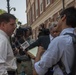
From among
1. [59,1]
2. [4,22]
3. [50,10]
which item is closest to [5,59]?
[4,22]

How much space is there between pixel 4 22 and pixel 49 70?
4.19 ft

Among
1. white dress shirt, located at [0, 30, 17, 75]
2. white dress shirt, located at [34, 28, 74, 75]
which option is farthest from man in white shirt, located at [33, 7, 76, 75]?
white dress shirt, located at [0, 30, 17, 75]

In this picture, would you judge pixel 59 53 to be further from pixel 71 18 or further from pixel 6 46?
pixel 6 46

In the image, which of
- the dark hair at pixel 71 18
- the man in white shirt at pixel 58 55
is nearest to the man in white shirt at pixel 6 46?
the man in white shirt at pixel 58 55

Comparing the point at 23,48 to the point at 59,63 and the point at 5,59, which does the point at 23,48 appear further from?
the point at 59,63

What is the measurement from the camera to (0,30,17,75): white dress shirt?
3.68 meters

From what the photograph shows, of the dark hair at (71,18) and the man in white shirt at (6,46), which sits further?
the man in white shirt at (6,46)

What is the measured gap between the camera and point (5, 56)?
380 centimetres

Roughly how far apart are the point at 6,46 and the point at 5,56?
0.44ft

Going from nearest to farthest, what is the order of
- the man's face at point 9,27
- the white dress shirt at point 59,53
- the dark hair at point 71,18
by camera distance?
the white dress shirt at point 59,53
the dark hair at point 71,18
the man's face at point 9,27

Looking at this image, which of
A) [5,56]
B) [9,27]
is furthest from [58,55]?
[9,27]

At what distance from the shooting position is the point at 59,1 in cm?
2508

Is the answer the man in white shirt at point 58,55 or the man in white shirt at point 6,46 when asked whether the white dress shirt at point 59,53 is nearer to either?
the man in white shirt at point 58,55

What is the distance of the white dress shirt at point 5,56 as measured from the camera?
3684 mm
